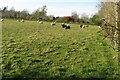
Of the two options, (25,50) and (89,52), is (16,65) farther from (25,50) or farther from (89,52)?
(89,52)

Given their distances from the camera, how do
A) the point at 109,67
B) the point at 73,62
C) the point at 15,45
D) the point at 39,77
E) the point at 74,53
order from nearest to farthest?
1. the point at 39,77
2. the point at 109,67
3. the point at 73,62
4. the point at 74,53
5. the point at 15,45

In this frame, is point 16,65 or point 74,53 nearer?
point 16,65

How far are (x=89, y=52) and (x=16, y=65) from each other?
6398 millimetres

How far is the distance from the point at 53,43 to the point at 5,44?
14.1ft

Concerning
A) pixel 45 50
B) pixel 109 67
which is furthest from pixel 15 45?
pixel 109 67

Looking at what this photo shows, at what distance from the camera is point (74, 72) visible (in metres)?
15.8

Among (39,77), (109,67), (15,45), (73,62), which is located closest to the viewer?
(39,77)

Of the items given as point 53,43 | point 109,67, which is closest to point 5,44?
point 53,43

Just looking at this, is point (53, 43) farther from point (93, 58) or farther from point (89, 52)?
point (93, 58)

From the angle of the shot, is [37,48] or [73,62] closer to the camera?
[73,62]

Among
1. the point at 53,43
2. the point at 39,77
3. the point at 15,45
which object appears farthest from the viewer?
the point at 53,43

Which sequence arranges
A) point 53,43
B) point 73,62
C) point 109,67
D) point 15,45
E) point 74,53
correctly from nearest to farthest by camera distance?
1. point 109,67
2. point 73,62
3. point 74,53
4. point 15,45
5. point 53,43

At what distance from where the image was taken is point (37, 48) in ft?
70.9

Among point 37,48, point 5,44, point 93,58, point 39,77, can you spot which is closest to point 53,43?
point 37,48
